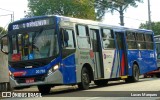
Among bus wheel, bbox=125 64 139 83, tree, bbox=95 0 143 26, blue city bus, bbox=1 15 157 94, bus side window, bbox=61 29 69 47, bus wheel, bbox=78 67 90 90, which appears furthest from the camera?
tree, bbox=95 0 143 26

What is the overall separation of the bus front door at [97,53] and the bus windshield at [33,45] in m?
3.43

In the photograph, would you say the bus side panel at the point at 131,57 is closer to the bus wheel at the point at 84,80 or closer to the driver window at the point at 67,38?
the bus wheel at the point at 84,80

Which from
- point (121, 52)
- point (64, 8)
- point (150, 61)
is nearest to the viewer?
point (121, 52)

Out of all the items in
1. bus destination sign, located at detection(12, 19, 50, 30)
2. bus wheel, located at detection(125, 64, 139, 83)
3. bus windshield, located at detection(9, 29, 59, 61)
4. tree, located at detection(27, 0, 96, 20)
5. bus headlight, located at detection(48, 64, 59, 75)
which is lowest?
bus wheel, located at detection(125, 64, 139, 83)

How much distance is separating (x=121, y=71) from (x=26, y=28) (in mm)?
7220

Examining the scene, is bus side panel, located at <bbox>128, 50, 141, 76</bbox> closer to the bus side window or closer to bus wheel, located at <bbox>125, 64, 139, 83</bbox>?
bus wheel, located at <bbox>125, 64, 139, 83</bbox>

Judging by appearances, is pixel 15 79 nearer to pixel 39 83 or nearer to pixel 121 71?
pixel 39 83

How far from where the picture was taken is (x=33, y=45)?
18438 mm

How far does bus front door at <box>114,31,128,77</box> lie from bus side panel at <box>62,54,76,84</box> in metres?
5.30

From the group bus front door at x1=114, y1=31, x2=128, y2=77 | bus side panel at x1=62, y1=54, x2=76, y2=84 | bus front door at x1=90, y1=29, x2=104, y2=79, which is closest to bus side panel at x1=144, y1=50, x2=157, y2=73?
bus front door at x1=114, y1=31, x2=128, y2=77

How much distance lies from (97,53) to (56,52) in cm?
385

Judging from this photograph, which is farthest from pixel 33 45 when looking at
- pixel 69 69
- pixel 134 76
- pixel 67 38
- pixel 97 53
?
pixel 134 76

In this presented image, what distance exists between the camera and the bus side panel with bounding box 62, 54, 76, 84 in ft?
60.6

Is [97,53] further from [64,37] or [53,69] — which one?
→ [53,69]
